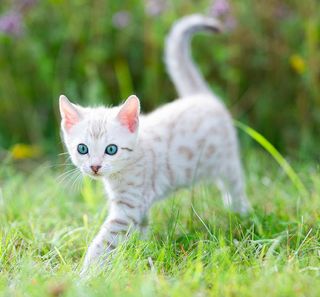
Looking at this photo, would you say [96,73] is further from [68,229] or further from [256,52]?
[68,229]

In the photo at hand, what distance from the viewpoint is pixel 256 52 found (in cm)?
544

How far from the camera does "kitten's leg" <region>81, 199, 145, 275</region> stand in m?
2.97

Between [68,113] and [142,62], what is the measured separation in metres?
2.62

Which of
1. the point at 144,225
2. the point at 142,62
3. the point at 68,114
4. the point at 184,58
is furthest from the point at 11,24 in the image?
the point at 144,225

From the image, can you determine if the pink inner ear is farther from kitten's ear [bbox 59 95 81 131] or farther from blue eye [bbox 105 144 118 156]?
blue eye [bbox 105 144 118 156]

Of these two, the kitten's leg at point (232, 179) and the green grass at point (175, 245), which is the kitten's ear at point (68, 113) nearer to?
the green grass at point (175, 245)

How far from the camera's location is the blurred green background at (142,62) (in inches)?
205

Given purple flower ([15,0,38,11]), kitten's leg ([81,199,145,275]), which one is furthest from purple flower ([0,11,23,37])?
kitten's leg ([81,199,145,275])

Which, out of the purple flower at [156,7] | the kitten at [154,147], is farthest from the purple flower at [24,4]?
the kitten at [154,147]

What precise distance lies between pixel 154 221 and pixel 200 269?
3.34 feet

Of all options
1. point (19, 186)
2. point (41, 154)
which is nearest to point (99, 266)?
point (19, 186)

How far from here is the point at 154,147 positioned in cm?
351

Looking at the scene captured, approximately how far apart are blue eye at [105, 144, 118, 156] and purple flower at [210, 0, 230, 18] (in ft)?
7.05

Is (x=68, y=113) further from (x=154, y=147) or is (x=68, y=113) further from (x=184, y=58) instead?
(x=184, y=58)
